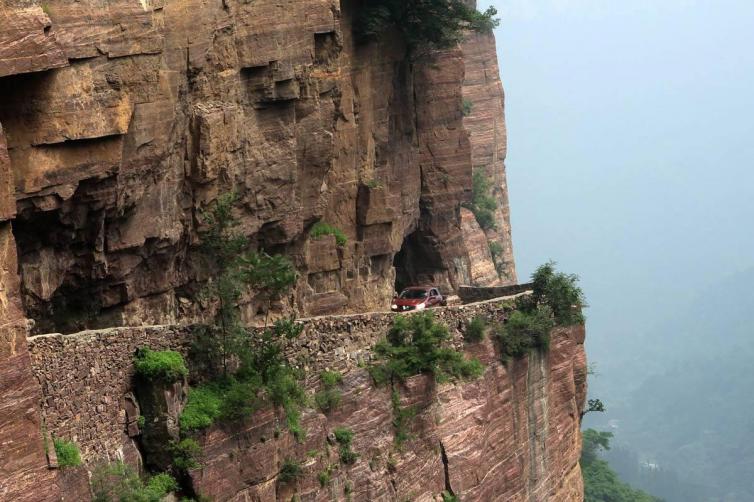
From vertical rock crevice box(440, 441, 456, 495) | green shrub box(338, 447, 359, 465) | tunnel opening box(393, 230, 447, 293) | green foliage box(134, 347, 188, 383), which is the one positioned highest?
tunnel opening box(393, 230, 447, 293)

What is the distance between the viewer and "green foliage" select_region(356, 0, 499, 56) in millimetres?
39312

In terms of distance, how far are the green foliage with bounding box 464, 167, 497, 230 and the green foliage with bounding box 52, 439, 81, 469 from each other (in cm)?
4485

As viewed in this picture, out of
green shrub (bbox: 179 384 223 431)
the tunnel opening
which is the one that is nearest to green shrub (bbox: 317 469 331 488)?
green shrub (bbox: 179 384 223 431)

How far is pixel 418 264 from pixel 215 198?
18976mm

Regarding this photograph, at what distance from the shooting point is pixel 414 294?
143 feet

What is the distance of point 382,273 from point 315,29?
9.84 meters

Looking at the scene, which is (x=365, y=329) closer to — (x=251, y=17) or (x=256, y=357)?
(x=256, y=357)

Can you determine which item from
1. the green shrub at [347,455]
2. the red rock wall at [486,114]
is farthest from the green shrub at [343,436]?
the red rock wall at [486,114]

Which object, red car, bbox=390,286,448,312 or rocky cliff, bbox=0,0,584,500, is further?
red car, bbox=390,286,448,312

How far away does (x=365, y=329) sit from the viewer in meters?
32.8

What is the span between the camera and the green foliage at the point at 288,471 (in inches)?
1118

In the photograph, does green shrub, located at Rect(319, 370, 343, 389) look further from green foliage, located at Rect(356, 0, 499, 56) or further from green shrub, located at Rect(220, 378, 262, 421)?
green foliage, located at Rect(356, 0, 499, 56)

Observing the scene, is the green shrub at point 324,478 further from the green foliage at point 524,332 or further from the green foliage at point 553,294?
the green foliage at point 553,294

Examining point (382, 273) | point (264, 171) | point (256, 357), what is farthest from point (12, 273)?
point (382, 273)
